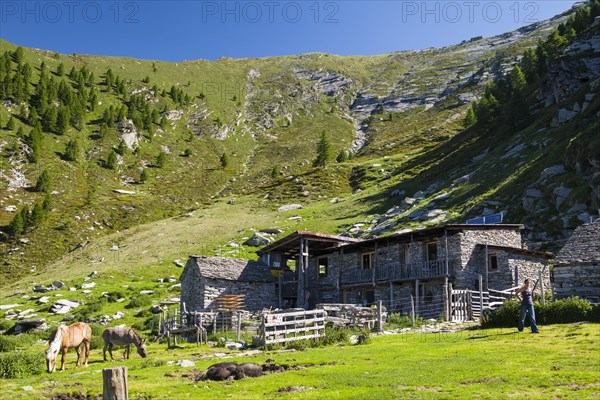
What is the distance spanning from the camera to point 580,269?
29.1 m

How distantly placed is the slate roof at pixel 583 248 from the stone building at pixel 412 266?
5700 millimetres

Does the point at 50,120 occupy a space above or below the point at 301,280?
above

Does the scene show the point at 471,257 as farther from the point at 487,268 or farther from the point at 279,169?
the point at 279,169

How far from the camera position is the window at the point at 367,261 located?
47.3m

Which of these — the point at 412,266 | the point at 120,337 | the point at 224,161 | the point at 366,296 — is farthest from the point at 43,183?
the point at 120,337

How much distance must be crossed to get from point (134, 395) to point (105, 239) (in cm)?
7824

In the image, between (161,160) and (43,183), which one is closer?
(43,183)

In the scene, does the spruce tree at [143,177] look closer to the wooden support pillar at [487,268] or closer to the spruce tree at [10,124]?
the spruce tree at [10,124]

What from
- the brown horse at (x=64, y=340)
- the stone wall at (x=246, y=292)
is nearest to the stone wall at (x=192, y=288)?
the stone wall at (x=246, y=292)

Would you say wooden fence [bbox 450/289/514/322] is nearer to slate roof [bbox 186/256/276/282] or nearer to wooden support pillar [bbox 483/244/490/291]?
wooden support pillar [bbox 483/244/490/291]

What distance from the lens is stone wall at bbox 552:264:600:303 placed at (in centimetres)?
2848

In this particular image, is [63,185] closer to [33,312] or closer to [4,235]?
[4,235]

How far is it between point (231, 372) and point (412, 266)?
27.7m

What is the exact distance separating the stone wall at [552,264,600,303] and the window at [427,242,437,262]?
13574mm
